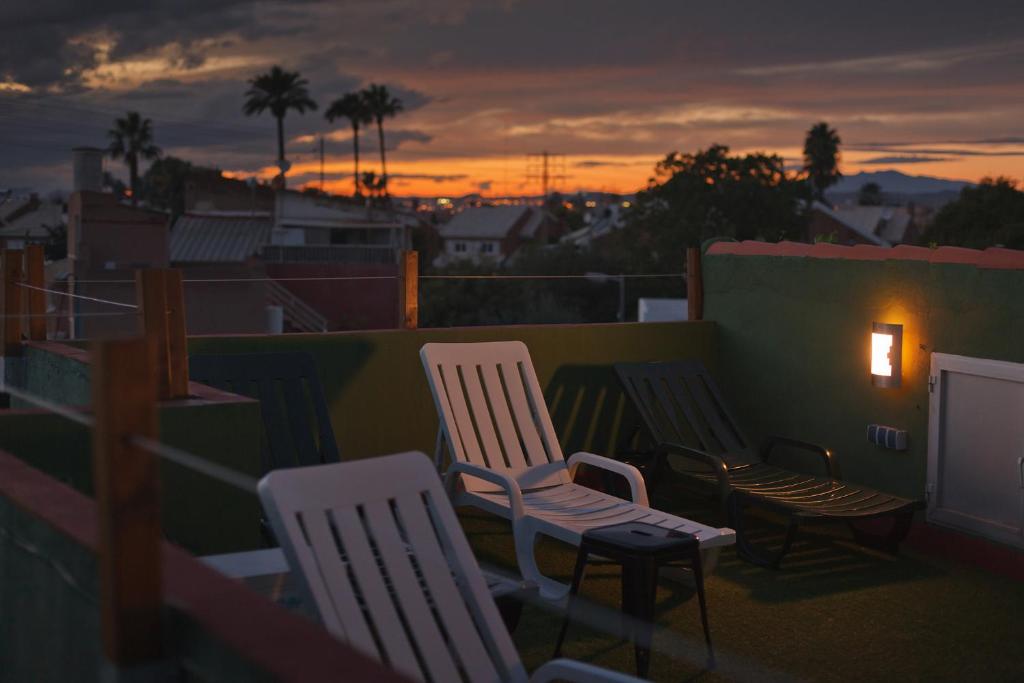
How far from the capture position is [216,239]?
30.2 m

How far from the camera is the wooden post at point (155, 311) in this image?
12.6 feet

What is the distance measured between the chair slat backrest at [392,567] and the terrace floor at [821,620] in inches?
44.9

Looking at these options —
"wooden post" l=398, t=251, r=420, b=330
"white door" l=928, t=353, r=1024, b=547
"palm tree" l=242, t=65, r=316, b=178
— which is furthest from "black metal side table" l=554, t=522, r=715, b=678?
"palm tree" l=242, t=65, r=316, b=178

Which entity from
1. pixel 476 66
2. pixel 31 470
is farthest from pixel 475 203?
pixel 31 470

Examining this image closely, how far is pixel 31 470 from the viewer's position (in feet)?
9.21

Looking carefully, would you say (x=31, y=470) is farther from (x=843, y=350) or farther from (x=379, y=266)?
(x=379, y=266)

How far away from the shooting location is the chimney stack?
2220 centimetres

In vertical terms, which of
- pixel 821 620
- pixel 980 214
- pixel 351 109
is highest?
pixel 351 109

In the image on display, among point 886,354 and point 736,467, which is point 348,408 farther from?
point 886,354

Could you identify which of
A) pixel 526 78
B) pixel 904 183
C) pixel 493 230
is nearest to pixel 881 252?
pixel 526 78

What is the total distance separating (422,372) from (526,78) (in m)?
25.7

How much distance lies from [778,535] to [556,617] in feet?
6.50

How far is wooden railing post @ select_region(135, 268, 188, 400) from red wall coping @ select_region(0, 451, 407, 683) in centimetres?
164

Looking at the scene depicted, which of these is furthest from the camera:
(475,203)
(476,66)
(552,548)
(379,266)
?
(475,203)
